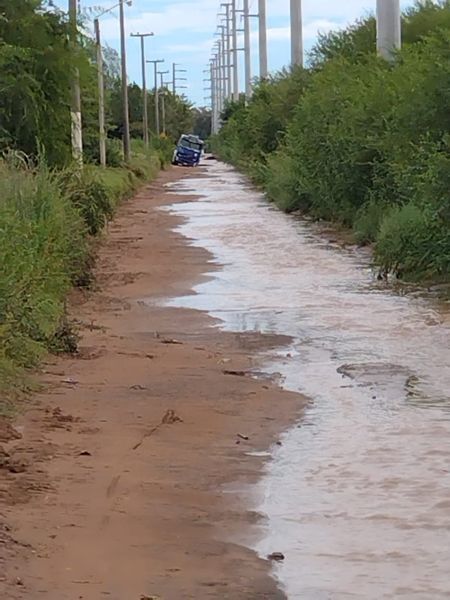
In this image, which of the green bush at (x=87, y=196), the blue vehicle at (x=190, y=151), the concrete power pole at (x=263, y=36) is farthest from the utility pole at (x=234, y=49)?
the green bush at (x=87, y=196)

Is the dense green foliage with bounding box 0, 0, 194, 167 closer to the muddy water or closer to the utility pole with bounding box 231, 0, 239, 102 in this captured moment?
the muddy water

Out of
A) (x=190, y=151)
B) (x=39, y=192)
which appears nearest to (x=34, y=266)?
(x=39, y=192)

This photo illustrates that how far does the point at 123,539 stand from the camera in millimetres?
7164

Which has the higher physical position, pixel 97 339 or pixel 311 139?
pixel 311 139

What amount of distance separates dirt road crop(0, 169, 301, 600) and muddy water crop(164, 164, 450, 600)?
27 cm

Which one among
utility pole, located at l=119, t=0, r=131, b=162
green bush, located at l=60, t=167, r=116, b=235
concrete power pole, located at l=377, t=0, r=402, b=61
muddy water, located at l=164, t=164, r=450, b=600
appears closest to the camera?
muddy water, located at l=164, t=164, r=450, b=600

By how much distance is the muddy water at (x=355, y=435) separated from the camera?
22.2ft

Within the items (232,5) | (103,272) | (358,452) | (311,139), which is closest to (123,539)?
(358,452)

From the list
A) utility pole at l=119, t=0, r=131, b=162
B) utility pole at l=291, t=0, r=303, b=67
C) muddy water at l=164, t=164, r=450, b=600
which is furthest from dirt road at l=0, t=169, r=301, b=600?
utility pole at l=119, t=0, r=131, b=162

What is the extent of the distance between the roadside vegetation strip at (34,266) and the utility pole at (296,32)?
3546 centimetres

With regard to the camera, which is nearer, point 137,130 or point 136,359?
point 136,359

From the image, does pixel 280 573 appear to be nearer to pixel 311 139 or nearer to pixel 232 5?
pixel 311 139

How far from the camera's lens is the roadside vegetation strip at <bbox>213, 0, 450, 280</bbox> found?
1961 cm

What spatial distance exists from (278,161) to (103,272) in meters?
22.4
